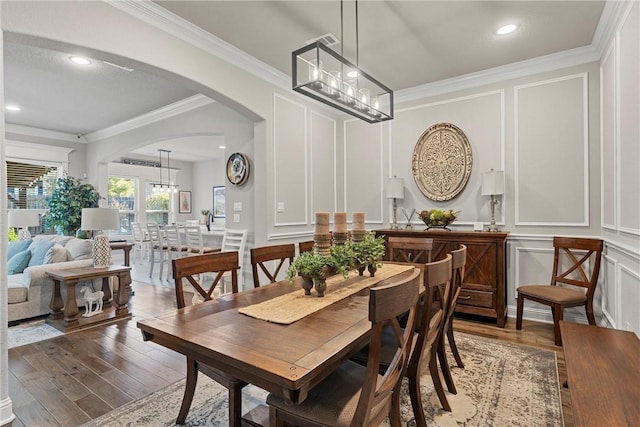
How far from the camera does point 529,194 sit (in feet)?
12.2

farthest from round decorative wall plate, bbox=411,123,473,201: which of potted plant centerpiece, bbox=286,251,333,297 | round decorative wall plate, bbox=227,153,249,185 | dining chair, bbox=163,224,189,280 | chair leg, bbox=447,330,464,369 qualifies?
dining chair, bbox=163,224,189,280

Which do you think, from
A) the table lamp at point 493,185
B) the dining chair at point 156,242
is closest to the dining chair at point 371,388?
the table lamp at point 493,185

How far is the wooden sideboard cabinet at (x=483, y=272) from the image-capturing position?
11.4 feet

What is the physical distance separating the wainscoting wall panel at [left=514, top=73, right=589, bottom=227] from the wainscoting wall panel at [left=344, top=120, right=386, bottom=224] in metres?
1.71

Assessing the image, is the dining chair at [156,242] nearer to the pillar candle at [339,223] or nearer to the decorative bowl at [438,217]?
the decorative bowl at [438,217]

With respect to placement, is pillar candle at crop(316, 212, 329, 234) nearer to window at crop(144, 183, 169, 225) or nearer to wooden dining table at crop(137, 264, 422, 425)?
wooden dining table at crop(137, 264, 422, 425)

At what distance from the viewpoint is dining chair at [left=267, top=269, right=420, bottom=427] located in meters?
1.10

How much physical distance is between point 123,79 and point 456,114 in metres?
4.19

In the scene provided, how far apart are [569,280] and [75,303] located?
5.20m

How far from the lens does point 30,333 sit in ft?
11.2

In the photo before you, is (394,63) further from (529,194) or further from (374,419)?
(374,419)

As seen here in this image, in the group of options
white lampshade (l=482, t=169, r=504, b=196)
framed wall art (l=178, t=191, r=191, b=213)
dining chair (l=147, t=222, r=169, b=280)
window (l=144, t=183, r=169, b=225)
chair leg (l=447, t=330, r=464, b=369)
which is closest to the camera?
chair leg (l=447, t=330, r=464, b=369)

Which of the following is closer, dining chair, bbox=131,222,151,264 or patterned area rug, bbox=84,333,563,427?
patterned area rug, bbox=84,333,563,427

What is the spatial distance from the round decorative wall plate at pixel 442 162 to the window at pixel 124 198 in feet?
24.9
